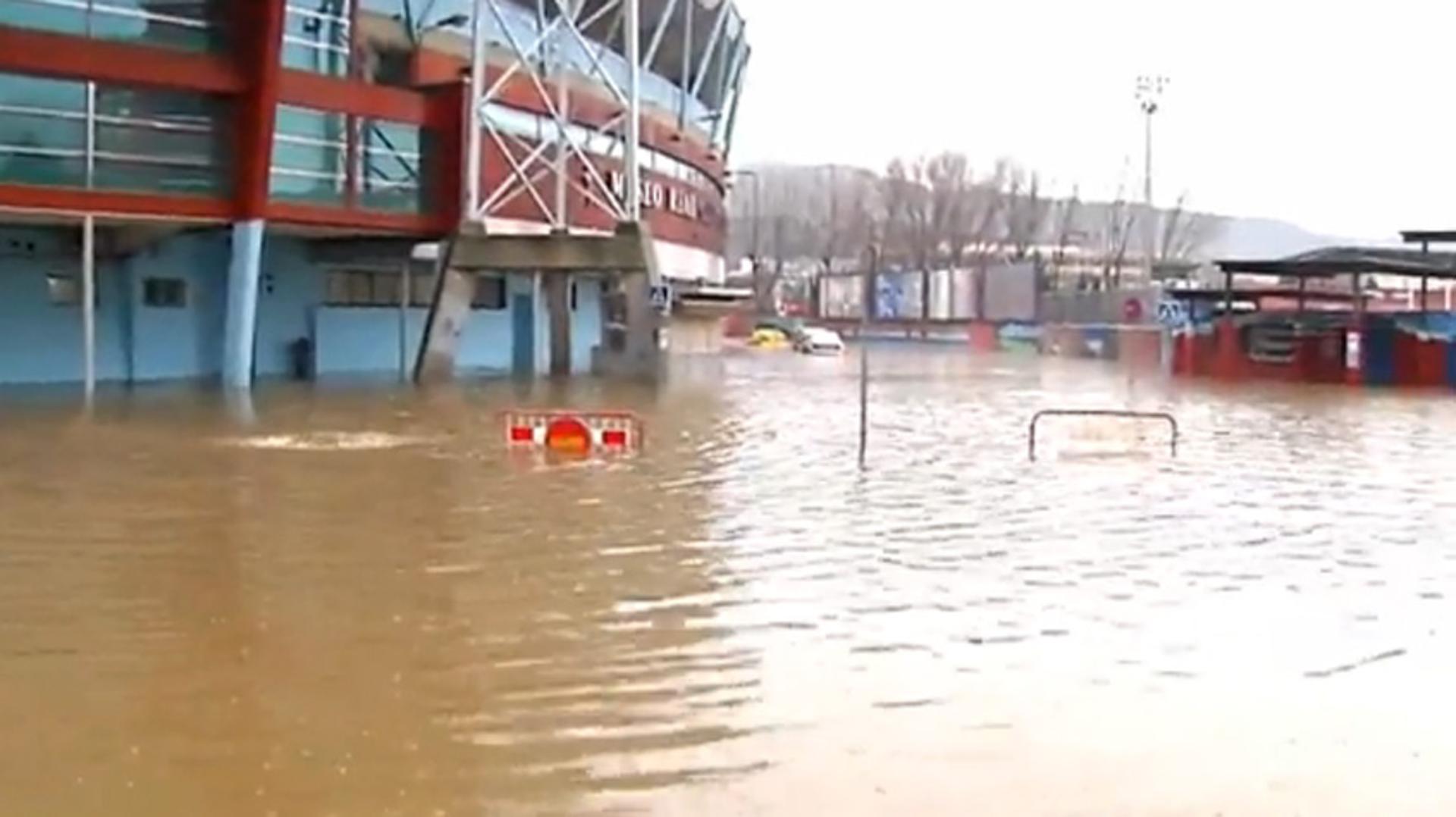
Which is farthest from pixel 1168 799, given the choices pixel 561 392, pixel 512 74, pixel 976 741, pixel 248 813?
pixel 512 74

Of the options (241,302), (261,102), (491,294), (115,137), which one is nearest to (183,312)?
(241,302)

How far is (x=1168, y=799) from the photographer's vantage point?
7121mm

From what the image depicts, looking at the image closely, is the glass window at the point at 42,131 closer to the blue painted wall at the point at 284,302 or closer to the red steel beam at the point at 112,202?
the red steel beam at the point at 112,202

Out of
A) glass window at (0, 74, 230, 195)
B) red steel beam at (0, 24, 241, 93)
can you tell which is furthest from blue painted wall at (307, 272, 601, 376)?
red steel beam at (0, 24, 241, 93)

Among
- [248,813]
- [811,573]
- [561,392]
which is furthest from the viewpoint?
[561,392]

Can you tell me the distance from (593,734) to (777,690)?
123cm

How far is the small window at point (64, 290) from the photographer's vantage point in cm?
3712

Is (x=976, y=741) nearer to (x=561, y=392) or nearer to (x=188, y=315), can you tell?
(x=561, y=392)

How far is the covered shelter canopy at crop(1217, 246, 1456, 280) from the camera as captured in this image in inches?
1999

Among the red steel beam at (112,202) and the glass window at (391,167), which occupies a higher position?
the glass window at (391,167)

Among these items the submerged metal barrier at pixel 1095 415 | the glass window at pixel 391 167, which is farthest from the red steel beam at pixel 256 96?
the submerged metal barrier at pixel 1095 415

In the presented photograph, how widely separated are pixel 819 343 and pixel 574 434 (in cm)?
5602

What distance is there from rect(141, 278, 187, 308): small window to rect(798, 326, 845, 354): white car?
38884 mm

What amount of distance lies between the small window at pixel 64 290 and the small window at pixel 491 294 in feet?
42.7
